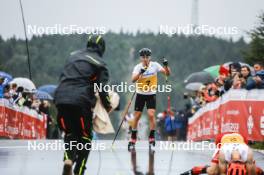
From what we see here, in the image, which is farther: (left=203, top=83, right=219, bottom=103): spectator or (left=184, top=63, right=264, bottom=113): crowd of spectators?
(left=203, top=83, right=219, bottom=103): spectator

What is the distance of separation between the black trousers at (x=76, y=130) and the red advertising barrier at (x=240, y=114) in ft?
29.5

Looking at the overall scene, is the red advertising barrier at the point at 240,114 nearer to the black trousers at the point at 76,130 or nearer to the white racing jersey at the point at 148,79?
the white racing jersey at the point at 148,79

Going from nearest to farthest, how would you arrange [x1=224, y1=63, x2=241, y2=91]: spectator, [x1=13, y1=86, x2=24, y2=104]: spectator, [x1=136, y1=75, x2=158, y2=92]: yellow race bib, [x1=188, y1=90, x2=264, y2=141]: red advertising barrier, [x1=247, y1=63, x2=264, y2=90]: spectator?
[x1=136, y1=75, x2=158, y2=92]: yellow race bib → [x1=247, y1=63, x2=264, y2=90]: spectator → [x1=188, y1=90, x2=264, y2=141]: red advertising barrier → [x1=224, y1=63, x2=241, y2=91]: spectator → [x1=13, y1=86, x2=24, y2=104]: spectator

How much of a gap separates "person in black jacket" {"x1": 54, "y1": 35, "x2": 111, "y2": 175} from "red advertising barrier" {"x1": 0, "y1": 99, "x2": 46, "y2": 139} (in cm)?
1352

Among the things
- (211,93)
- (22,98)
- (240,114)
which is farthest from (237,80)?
(22,98)

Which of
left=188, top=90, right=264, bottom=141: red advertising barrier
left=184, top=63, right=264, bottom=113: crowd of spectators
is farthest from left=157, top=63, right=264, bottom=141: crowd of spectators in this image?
left=188, top=90, right=264, bottom=141: red advertising barrier

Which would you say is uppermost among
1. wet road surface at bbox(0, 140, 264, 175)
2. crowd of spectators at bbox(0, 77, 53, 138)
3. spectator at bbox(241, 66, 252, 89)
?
spectator at bbox(241, 66, 252, 89)

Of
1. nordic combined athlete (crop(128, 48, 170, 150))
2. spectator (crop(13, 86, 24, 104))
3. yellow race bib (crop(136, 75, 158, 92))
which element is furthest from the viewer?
spectator (crop(13, 86, 24, 104))

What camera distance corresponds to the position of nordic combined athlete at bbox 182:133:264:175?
10.7 metres

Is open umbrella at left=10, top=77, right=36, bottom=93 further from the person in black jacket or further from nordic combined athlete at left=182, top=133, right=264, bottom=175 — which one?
nordic combined athlete at left=182, top=133, right=264, bottom=175

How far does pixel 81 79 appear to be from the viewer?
11.5 m

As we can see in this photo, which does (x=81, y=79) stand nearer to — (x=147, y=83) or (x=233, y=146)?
(x=233, y=146)

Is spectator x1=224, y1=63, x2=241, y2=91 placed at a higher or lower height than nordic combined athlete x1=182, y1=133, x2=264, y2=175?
higher

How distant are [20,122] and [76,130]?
17.2m
